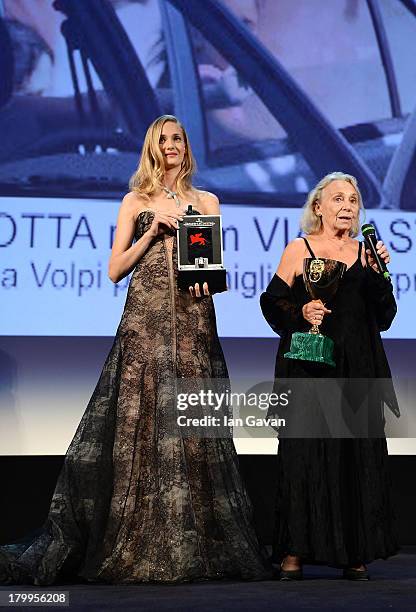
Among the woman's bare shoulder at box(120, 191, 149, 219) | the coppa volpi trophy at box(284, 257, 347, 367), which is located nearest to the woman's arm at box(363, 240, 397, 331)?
the coppa volpi trophy at box(284, 257, 347, 367)

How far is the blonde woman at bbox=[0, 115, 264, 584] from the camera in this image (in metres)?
2.80

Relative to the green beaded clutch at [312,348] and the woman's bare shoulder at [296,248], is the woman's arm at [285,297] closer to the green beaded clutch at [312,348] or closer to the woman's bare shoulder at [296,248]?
the woman's bare shoulder at [296,248]

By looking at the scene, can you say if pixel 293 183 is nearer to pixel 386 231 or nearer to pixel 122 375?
pixel 386 231

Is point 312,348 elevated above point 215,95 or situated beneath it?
situated beneath

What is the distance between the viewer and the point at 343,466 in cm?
290

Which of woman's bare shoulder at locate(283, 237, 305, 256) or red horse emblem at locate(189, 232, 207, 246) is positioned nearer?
red horse emblem at locate(189, 232, 207, 246)

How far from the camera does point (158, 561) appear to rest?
2.78 meters

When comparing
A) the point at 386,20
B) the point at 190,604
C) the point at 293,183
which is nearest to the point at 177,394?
the point at 190,604

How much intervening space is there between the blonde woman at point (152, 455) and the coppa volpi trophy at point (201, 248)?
65 mm

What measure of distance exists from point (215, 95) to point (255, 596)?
2585 millimetres

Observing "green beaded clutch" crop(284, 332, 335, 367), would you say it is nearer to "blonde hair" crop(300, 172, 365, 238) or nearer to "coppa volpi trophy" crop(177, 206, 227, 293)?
"coppa volpi trophy" crop(177, 206, 227, 293)

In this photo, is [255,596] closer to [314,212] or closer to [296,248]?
[296,248]

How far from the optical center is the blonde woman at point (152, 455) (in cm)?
280

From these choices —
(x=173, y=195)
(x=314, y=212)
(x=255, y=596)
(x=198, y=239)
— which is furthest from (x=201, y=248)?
(x=255, y=596)
